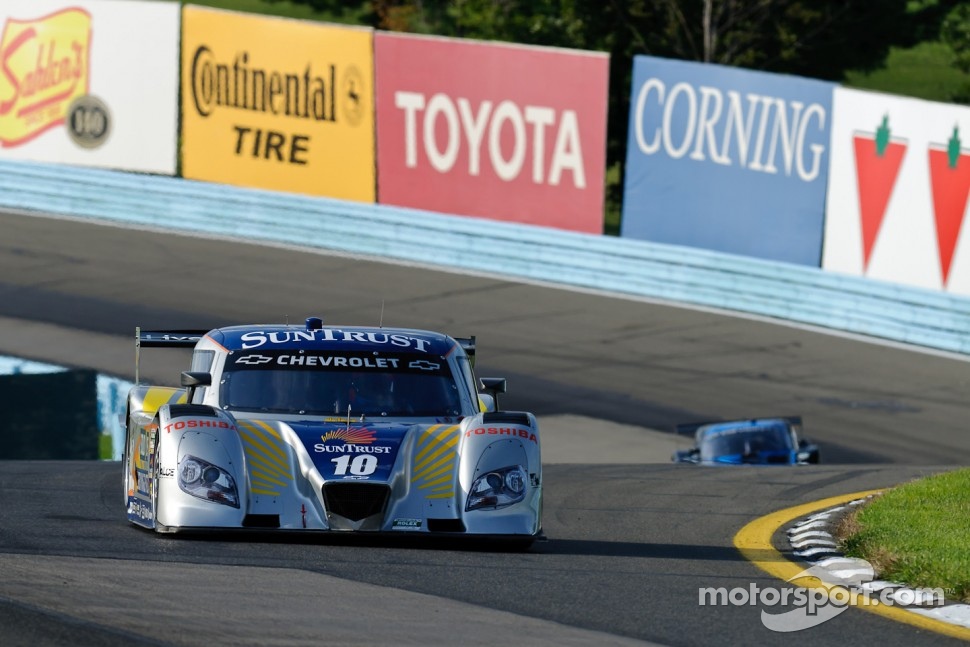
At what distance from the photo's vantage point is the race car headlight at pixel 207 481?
9.77 m

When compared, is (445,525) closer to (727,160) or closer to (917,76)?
(727,160)

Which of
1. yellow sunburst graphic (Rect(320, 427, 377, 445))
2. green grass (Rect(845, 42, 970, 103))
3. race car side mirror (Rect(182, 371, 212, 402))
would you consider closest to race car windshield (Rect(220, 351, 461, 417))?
race car side mirror (Rect(182, 371, 212, 402))

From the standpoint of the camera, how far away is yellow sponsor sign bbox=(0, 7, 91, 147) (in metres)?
30.4

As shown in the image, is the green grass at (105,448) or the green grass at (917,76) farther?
the green grass at (917,76)

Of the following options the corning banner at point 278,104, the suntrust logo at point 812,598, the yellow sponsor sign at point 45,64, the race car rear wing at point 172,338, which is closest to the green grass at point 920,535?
the suntrust logo at point 812,598

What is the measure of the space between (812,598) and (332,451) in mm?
2710

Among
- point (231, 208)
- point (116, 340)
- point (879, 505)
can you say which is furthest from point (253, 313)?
point (879, 505)

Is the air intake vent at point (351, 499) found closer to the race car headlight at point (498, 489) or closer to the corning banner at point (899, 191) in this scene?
the race car headlight at point (498, 489)

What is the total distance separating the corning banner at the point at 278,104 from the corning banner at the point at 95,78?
1.58 feet

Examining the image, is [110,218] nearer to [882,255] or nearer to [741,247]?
[741,247]

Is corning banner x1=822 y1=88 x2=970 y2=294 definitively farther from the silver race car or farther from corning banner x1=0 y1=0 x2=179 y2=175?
the silver race car

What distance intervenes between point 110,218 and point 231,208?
93.1 inches

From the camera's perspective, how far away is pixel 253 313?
24.5 m

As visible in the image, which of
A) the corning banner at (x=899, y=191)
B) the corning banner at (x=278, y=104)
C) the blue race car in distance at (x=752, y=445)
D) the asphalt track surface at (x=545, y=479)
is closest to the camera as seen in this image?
the asphalt track surface at (x=545, y=479)
